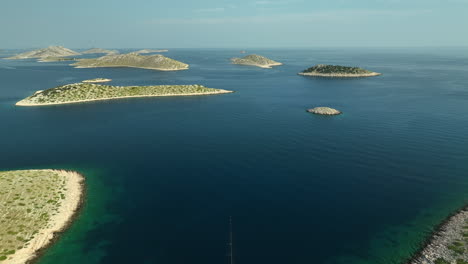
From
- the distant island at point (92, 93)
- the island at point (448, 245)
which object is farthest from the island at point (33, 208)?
the distant island at point (92, 93)

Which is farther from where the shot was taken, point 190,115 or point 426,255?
point 190,115

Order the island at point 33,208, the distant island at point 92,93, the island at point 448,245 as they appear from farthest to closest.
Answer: the distant island at point 92,93, the island at point 33,208, the island at point 448,245

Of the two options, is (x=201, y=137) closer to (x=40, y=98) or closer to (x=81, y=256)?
(x=81, y=256)

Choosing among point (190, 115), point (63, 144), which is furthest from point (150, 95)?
point (63, 144)

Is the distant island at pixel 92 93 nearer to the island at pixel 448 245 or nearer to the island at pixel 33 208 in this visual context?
the island at pixel 33 208

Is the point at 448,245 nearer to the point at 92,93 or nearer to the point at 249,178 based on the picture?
the point at 249,178
